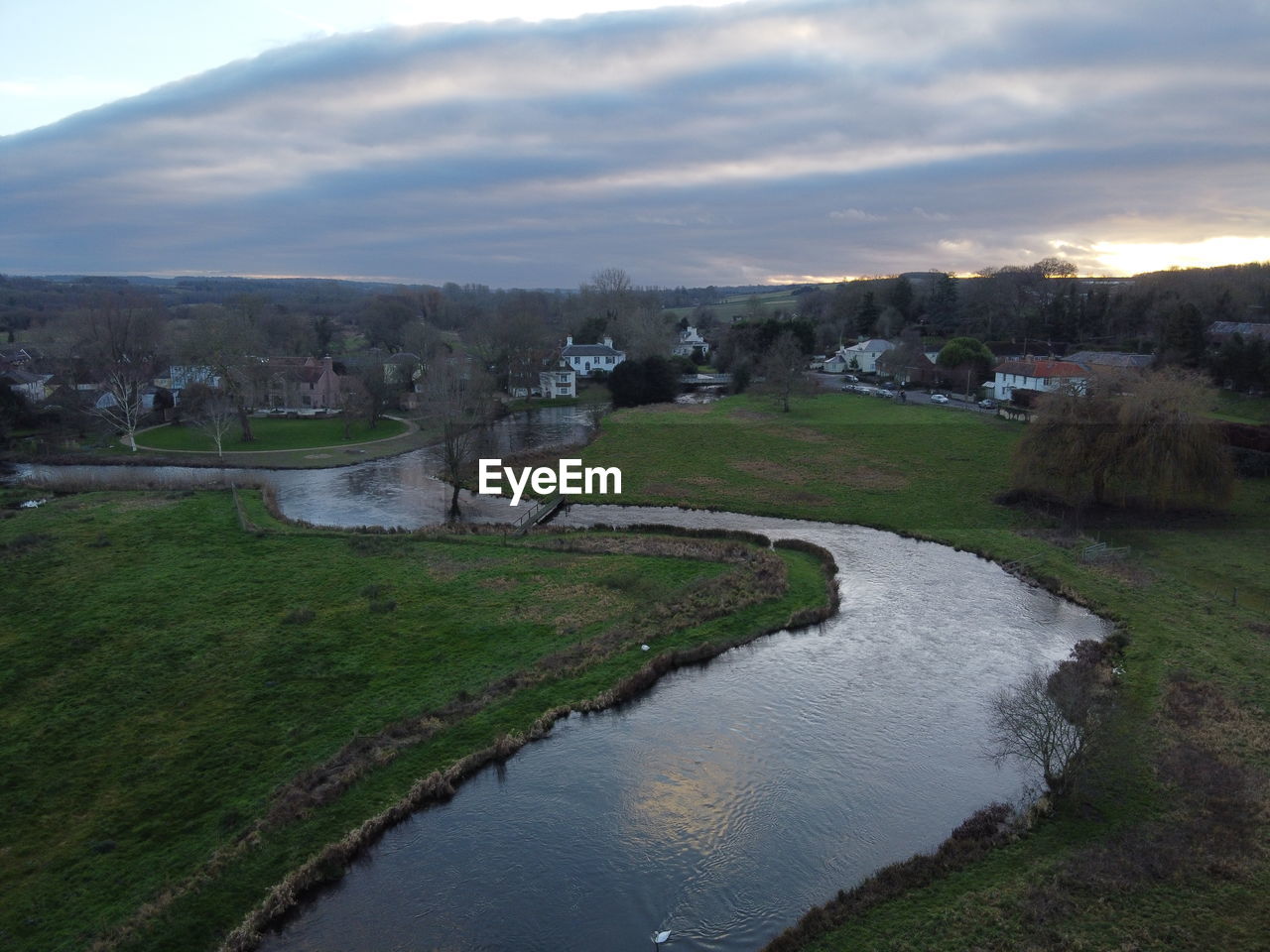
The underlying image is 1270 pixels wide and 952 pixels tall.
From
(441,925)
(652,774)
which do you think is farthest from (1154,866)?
(441,925)

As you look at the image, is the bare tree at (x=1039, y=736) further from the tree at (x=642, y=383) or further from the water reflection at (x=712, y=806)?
the tree at (x=642, y=383)

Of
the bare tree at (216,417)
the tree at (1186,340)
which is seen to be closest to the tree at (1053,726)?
the bare tree at (216,417)

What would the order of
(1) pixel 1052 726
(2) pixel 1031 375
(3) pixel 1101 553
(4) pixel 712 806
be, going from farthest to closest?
(2) pixel 1031 375
(3) pixel 1101 553
(4) pixel 712 806
(1) pixel 1052 726

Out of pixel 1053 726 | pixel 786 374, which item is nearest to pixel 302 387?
pixel 786 374

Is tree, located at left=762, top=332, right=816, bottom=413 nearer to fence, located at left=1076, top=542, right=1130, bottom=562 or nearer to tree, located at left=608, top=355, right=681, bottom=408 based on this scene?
tree, located at left=608, top=355, right=681, bottom=408

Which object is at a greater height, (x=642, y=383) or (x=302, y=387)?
(x=642, y=383)

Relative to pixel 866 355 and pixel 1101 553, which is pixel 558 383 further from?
pixel 1101 553

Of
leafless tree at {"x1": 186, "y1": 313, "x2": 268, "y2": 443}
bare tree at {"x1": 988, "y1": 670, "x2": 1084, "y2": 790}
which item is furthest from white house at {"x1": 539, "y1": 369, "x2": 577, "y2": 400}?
bare tree at {"x1": 988, "y1": 670, "x2": 1084, "y2": 790}
